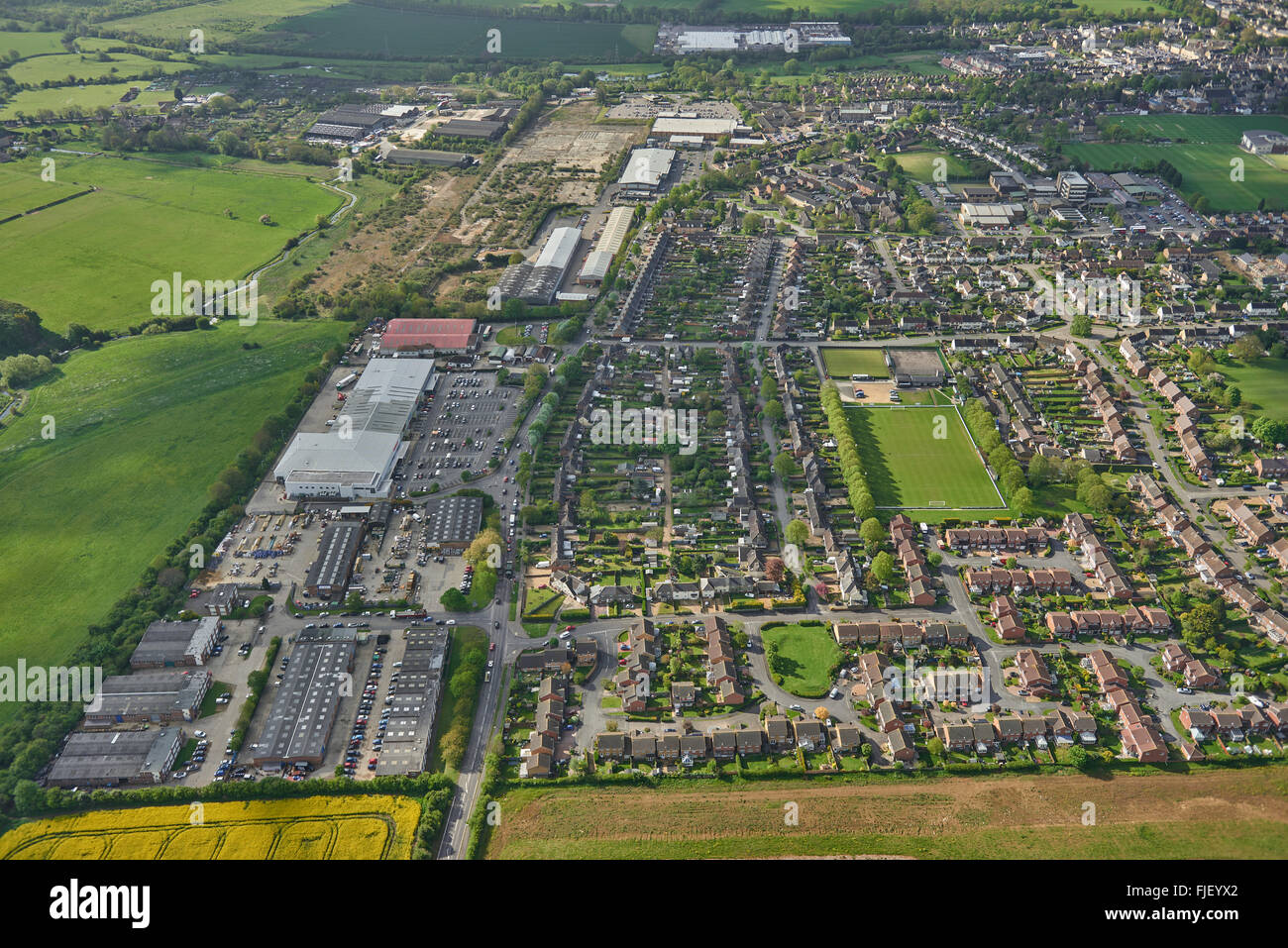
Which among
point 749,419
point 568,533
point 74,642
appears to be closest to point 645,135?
point 749,419

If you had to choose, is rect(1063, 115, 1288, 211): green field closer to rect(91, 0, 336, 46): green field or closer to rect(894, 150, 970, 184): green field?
rect(894, 150, 970, 184): green field

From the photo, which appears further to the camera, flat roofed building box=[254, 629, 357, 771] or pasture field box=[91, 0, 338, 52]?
pasture field box=[91, 0, 338, 52]

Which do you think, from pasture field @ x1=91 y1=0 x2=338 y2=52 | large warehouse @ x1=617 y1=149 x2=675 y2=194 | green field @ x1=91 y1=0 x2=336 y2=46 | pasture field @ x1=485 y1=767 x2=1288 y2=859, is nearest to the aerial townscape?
pasture field @ x1=485 y1=767 x2=1288 y2=859

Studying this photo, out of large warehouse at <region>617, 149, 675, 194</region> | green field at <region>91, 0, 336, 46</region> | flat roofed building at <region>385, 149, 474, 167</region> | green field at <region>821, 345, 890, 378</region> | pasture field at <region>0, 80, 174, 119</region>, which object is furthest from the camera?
green field at <region>91, 0, 336, 46</region>

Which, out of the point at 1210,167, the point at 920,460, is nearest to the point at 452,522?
the point at 920,460

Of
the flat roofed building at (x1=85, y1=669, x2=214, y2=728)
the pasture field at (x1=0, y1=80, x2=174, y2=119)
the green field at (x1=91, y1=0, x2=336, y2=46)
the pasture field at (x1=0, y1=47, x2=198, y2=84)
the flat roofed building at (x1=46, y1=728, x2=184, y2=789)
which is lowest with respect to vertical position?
the flat roofed building at (x1=46, y1=728, x2=184, y2=789)

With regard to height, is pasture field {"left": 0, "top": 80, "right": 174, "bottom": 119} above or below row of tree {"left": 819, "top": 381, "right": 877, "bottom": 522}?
above

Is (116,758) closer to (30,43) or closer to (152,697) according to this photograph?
(152,697)

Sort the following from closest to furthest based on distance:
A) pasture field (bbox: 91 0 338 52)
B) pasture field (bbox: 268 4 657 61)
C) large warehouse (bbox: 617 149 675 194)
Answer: large warehouse (bbox: 617 149 675 194)
pasture field (bbox: 268 4 657 61)
pasture field (bbox: 91 0 338 52)
